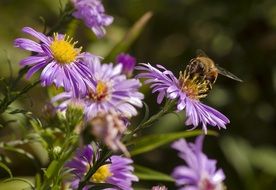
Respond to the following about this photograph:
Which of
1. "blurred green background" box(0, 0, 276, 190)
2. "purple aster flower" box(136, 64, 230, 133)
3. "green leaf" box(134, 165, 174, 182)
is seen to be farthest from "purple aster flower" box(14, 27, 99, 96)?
"blurred green background" box(0, 0, 276, 190)

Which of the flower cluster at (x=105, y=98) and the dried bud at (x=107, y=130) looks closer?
the dried bud at (x=107, y=130)

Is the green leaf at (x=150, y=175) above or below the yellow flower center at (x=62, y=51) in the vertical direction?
below

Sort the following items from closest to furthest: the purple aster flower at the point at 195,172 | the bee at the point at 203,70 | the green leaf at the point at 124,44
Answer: the purple aster flower at the point at 195,172
the bee at the point at 203,70
the green leaf at the point at 124,44

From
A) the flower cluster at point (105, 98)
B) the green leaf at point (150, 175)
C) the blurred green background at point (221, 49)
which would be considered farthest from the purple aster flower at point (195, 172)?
the blurred green background at point (221, 49)

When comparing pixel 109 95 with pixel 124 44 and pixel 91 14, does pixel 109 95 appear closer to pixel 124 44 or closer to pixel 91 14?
pixel 91 14

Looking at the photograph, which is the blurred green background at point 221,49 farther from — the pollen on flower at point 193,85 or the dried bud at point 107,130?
the dried bud at point 107,130

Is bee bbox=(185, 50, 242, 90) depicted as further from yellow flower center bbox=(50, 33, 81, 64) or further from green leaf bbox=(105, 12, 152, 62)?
green leaf bbox=(105, 12, 152, 62)

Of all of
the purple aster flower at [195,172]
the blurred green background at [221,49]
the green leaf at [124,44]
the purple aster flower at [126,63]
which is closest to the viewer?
the purple aster flower at [195,172]
